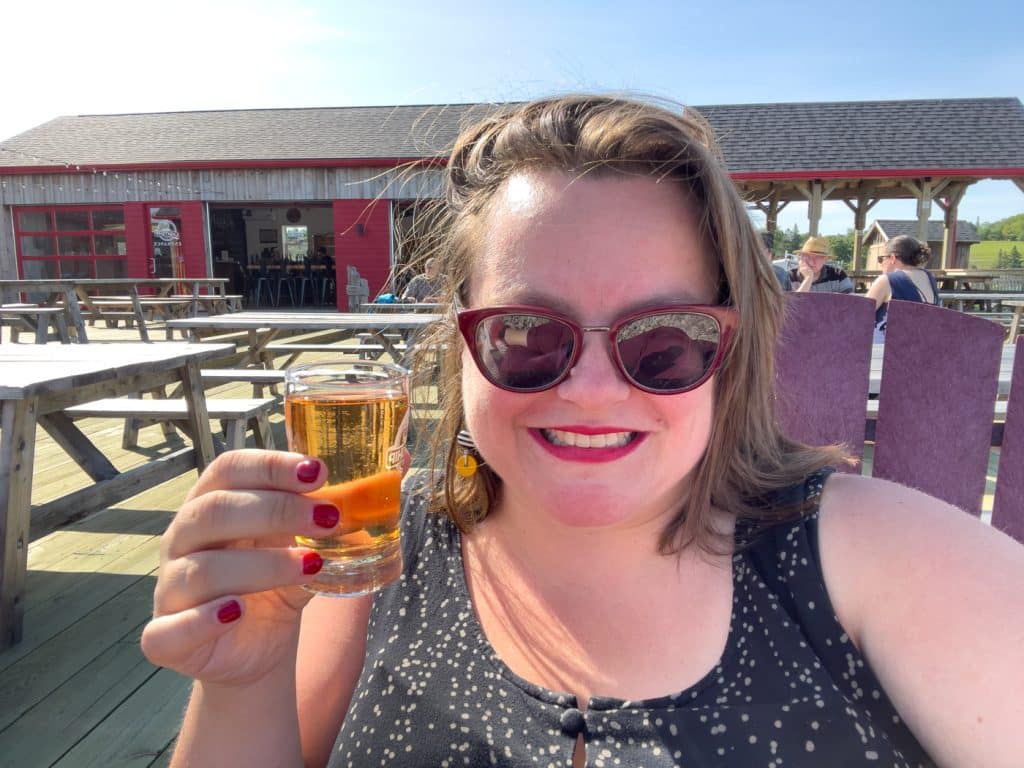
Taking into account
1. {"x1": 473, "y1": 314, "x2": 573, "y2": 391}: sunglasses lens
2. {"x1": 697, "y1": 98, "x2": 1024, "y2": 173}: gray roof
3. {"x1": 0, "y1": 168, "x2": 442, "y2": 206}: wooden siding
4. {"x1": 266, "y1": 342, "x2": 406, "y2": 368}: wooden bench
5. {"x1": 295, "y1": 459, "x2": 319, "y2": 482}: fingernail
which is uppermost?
{"x1": 697, "y1": 98, "x2": 1024, "y2": 173}: gray roof

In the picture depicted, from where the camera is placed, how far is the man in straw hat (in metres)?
7.22

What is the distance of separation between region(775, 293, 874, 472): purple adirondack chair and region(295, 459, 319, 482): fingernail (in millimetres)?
1474

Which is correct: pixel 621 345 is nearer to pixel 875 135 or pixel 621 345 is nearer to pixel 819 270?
pixel 819 270

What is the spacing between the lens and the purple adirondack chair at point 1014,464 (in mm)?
1717

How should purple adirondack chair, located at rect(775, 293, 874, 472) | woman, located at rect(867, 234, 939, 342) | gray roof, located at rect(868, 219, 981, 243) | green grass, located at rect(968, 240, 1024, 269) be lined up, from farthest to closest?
green grass, located at rect(968, 240, 1024, 269) < gray roof, located at rect(868, 219, 981, 243) < woman, located at rect(867, 234, 939, 342) < purple adirondack chair, located at rect(775, 293, 874, 472)

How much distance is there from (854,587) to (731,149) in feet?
59.1

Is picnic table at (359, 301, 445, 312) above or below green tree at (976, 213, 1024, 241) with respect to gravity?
below

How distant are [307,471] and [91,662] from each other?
218 cm

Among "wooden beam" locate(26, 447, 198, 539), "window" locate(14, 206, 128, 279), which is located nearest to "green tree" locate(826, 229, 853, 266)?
"window" locate(14, 206, 128, 279)

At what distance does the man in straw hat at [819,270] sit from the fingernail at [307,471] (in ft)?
23.7

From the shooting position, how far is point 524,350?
3.52 ft

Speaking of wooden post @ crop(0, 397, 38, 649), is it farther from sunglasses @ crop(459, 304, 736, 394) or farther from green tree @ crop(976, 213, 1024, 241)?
green tree @ crop(976, 213, 1024, 241)

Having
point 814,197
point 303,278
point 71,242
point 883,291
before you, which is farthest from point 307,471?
point 71,242

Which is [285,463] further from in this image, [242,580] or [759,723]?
[759,723]
